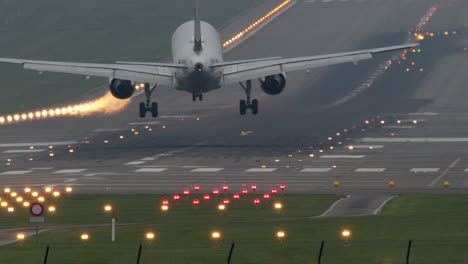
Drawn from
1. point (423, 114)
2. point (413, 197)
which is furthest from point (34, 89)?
point (413, 197)

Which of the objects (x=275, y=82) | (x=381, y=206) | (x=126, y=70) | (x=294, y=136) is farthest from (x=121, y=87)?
(x=381, y=206)

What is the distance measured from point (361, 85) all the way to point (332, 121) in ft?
92.2

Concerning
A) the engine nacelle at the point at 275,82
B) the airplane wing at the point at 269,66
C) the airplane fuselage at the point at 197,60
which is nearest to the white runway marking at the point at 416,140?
the airplane wing at the point at 269,66

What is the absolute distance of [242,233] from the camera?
6372 centimetres

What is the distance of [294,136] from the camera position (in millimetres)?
130875

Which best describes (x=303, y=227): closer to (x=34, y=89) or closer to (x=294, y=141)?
(x=294, y=141)

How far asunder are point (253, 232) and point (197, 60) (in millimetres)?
48118

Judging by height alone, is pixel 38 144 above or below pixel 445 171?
above

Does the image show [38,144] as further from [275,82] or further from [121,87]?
[275,82]

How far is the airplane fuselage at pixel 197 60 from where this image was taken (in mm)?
110750

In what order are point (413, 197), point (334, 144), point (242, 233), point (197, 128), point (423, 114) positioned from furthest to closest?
point (423, 114) → point (197, 128) → point (334, 144) → point (413, 197) → point (242, 233)

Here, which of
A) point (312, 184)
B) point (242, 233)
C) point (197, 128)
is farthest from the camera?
point (197, 128)

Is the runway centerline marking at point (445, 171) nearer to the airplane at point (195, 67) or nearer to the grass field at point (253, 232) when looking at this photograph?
the grass field at point (253, 232)

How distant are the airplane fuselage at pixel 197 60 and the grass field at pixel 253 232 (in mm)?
25757
